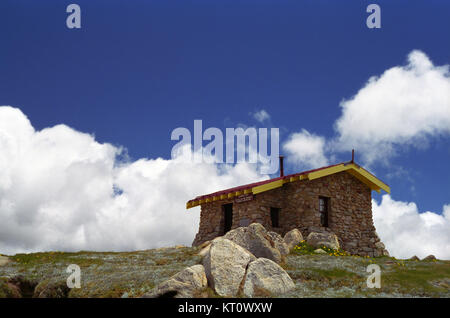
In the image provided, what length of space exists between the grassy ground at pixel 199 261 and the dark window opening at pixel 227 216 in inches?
335

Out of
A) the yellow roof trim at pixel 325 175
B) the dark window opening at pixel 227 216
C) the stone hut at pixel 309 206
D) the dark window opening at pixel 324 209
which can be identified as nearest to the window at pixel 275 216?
the stone hut at pixel 309 206

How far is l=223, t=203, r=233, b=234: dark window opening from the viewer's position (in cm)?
2505

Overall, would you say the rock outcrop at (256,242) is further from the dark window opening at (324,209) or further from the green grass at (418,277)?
the dark window opening at (324,209)

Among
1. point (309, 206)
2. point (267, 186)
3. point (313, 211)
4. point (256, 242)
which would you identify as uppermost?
point (267, 186)

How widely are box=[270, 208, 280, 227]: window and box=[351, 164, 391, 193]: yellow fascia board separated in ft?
18.7

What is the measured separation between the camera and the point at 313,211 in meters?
22.6

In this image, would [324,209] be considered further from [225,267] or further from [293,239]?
[225,267]

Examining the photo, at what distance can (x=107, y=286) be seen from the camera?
1224 centimetres

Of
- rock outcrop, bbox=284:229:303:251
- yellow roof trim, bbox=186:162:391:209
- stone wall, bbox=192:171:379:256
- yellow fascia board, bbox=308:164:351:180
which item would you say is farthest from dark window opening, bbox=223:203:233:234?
yellow fascia board, bbox=308:164:351:180

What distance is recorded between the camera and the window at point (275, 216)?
77.9 ft

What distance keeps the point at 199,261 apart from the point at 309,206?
33.2 ft

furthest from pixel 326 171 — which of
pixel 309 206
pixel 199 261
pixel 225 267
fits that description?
pixel 225 267

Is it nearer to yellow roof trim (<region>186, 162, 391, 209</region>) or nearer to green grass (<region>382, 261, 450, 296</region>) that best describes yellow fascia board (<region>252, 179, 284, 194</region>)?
yellow roof trim (<region>186, 162, 391, 209</region>)
